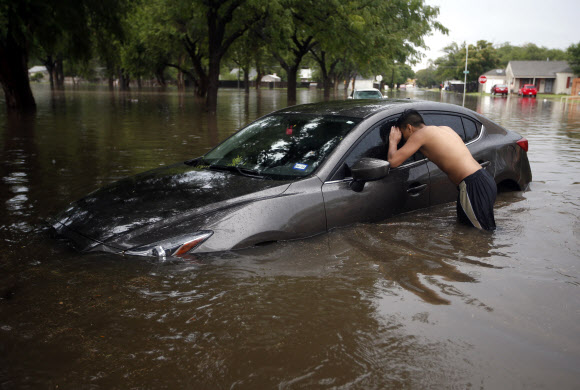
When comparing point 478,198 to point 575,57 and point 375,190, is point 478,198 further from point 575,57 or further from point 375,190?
point 575,57

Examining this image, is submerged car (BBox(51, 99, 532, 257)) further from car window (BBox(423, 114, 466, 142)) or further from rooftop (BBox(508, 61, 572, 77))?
rooftop (BBox(508, 61, 572, 77))

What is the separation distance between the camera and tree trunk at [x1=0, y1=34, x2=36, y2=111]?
2008 cm

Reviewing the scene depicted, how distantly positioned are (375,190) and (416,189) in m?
0.58

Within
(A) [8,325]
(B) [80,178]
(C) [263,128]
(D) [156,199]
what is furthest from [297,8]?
(A) [8,325]

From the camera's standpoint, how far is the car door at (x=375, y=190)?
4.40m

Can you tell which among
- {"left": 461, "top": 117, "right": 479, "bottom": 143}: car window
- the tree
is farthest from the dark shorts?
the tree

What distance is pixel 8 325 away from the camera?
3.07 metres

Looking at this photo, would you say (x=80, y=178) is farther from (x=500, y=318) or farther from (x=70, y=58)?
(x=500, y=318)

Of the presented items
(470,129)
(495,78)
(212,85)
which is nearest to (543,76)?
(495,78)

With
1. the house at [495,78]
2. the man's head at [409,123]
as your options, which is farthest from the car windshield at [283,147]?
the house at [495,78]

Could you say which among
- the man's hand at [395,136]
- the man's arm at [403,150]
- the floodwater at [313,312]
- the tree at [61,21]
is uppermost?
the tree at [61,21]

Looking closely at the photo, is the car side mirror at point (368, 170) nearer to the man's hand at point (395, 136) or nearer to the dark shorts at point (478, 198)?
the man's hand at point (395, 136)

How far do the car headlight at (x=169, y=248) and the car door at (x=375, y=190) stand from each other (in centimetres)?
121

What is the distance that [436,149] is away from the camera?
482 cm
